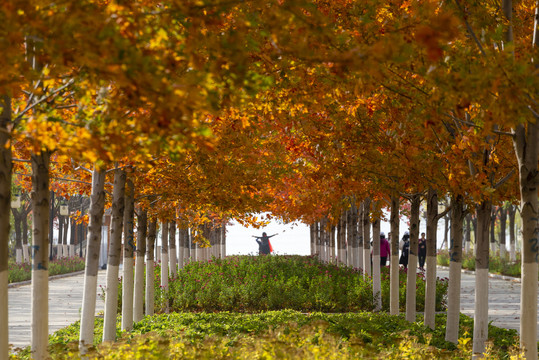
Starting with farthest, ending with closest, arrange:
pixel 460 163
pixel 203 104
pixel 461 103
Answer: pixel 460 163 < pixel 461 103 < pixel 203 104

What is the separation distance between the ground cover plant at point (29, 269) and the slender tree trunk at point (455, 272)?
76.7 ft

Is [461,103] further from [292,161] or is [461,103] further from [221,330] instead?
[292,161]

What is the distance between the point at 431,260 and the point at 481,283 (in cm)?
297

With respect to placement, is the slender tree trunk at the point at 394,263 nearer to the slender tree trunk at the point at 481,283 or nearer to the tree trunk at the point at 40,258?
the slender tree trunk at the point at 481,283

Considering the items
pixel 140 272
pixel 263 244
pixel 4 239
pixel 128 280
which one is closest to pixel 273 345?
pixel 4 239

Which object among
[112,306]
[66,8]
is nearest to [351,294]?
[112,306]

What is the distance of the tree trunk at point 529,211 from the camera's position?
→ 7309 millimetres

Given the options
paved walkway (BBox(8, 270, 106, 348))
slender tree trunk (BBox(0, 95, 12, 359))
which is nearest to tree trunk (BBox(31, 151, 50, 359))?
slender tree trunk (BBox(0, 95, 12, 359))

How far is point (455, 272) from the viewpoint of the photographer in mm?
10281

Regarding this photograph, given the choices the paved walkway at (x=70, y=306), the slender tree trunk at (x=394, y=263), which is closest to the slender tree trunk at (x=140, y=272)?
the paved walkway at (x=70, y=306)

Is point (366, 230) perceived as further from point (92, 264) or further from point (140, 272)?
point (92, 264)

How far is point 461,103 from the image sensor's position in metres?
5.41

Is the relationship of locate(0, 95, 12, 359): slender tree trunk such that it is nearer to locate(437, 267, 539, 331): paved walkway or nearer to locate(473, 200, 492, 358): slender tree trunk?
locate(473, 200, 492, 358): slender tree trunk

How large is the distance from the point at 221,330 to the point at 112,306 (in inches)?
69.2
